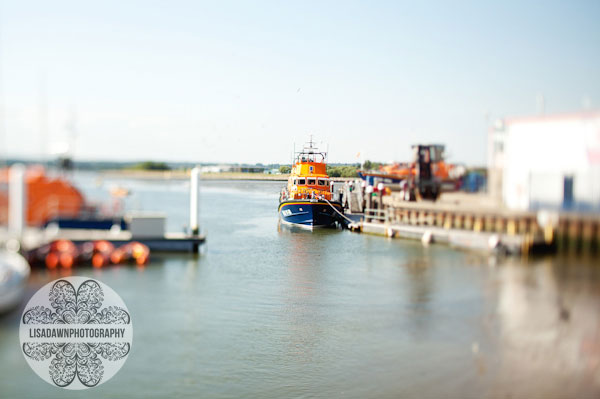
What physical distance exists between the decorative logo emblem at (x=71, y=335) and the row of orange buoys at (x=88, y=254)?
0.29 metres

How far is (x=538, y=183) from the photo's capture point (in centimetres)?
214

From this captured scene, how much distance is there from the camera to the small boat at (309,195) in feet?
12.9

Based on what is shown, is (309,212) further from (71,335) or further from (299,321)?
(71,335)

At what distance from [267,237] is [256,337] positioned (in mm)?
1292

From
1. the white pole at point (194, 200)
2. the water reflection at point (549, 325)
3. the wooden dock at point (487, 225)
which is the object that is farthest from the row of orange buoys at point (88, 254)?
the water reflection at point (549, 325)

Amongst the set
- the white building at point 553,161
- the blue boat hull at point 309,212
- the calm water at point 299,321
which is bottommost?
the calm water at point 299,321

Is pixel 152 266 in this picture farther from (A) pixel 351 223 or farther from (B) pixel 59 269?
(A) pixel 351 223

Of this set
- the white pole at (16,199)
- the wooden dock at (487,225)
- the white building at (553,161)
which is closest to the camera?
the white building at (553,161)

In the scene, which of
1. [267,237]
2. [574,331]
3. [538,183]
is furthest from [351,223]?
[538,183]

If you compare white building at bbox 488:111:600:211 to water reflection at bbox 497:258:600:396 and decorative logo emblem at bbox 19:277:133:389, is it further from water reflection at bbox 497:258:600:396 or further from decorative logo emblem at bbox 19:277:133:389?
decorative logo emblem at bbox 19:277:133:389

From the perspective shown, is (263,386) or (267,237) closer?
(267,237)

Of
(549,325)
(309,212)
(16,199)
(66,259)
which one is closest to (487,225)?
(549,325)

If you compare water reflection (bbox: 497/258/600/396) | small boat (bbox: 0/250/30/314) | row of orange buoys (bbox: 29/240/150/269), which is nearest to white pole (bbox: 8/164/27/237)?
small boat (bbox: 0/250/30/314)

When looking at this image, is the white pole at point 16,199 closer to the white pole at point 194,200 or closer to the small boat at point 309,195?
the white pole at point 194,200
